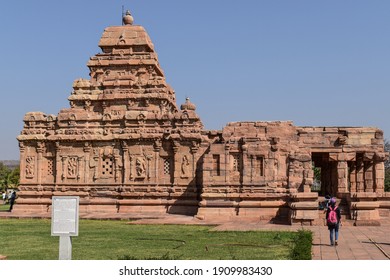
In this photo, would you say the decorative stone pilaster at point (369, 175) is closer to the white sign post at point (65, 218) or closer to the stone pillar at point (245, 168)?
the stone pillar at point (245, 168)

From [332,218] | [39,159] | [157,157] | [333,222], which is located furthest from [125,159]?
[333,222]

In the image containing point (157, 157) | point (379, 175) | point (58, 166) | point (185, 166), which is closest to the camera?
point (379, 175)

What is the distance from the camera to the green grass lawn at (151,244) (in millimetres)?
13109

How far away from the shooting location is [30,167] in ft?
95.2

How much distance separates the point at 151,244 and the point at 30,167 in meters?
15.5

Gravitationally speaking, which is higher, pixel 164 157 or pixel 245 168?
pixel 164 157

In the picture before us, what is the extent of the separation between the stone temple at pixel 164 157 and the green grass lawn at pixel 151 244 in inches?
196

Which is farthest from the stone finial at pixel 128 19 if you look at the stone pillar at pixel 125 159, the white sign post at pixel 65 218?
the white sign post at pixel 65 218

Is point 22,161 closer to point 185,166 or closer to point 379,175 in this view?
point 185,166

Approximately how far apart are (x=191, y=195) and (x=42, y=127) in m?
8.75

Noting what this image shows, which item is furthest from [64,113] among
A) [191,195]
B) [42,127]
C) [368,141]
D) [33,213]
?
[368,141]

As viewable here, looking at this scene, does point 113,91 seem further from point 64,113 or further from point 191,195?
point 191,195

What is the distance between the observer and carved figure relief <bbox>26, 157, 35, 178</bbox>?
95.0 feet

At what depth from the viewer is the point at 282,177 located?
25.0 meters
